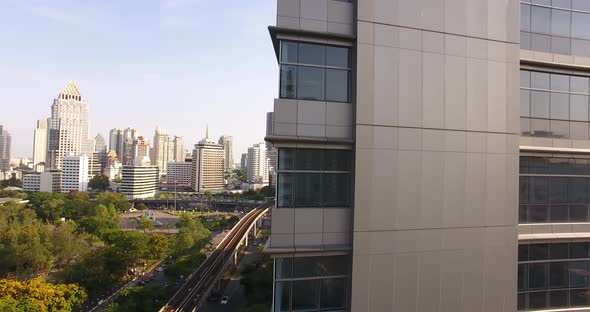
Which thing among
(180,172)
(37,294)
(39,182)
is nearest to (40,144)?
(39,182)

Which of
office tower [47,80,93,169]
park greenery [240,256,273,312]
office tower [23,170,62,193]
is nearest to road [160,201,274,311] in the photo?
park greenery [240,256,273,312]

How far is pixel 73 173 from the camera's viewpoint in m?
114

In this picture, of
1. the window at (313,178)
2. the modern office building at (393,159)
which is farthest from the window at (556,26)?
the window at (313,178)

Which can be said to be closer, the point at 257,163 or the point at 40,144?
the point at 257,163

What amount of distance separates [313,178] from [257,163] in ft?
551

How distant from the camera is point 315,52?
659cm

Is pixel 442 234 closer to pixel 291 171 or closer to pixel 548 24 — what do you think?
pixel 291 171

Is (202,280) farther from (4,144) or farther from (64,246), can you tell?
(4,144)

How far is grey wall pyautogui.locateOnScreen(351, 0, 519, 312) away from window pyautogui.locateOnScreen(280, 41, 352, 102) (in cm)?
39

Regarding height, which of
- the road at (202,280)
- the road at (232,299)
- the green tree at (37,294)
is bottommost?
the road at (232,299)

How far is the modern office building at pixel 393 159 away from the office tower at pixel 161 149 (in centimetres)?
18730

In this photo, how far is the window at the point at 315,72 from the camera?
21.0 ft

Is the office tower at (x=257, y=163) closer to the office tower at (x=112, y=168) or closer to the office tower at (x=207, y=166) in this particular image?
the office tower at (x=207, y=166)

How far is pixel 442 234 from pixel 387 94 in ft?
9.42
